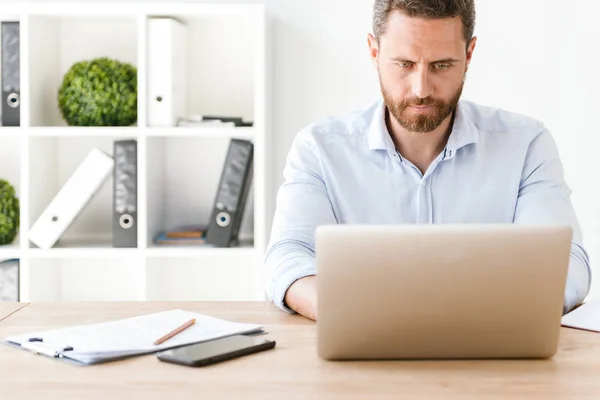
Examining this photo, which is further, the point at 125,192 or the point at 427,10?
the point at 125,192

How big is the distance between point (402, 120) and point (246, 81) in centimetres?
128

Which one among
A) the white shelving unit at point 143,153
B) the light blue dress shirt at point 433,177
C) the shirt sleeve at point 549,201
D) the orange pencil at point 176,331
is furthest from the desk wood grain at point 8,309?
the white shelving unit at point 143,153

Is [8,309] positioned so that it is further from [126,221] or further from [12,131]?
[12,131]

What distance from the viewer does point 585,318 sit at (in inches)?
58.9

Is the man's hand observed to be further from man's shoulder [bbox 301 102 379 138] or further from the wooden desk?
man's shoulder [bbox 301 102 379 138]

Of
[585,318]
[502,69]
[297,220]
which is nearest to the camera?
[585,318]

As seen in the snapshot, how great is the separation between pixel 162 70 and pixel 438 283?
1.95 meters

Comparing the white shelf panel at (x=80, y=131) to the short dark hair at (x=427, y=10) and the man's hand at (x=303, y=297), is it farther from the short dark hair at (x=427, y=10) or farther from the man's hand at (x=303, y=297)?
the man's hand at (x=303, y=297)

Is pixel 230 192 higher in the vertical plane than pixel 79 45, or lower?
lower

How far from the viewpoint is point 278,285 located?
5.30 ft

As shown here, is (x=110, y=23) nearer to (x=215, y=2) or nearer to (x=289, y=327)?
(x=215, y=2)

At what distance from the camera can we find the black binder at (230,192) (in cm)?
289

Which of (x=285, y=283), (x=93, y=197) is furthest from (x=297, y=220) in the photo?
(x=93, y=197)

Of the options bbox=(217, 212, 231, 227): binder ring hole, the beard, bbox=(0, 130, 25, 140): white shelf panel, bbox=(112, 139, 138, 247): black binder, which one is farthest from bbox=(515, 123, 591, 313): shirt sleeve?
bbox=(0, 130, 25, 140): white shelf panel
